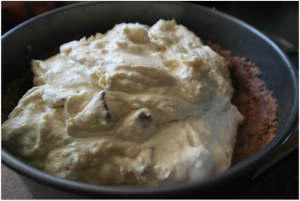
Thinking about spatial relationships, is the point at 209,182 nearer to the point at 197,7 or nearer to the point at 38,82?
the point at 38,82

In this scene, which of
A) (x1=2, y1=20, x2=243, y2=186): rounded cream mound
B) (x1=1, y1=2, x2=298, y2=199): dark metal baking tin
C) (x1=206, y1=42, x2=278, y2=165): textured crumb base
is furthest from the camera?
(x1=206, y1=42, x2=278, y2=165): textured crumb base

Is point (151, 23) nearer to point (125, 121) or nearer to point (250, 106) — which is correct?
point (250, 106)

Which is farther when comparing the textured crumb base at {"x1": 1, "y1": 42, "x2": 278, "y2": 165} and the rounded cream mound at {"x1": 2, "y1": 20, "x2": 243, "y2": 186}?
→ the textured crumb base at {"x1": 1, "y1": 42, "x2": 278, "y2": 165}

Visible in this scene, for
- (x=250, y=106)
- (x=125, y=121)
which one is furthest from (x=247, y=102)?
(x=125, y=121)

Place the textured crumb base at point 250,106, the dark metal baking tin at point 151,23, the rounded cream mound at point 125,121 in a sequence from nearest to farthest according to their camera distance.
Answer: the dark metal baking tin at point 151,23 → the rounded cream mound at point 125,121 → the textured crumb base at point 250,106

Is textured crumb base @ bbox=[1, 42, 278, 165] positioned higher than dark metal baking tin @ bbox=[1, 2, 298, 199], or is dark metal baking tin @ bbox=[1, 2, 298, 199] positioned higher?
dark metal baking tin @ bbox=[1, 2, 298, 199]

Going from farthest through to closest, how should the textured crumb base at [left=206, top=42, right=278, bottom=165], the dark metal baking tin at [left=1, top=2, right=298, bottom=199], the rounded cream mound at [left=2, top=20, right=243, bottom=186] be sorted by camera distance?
1. the textured crumb base at [left=206, top=42, right=278, bottom=165]
2. the rounded cream mound at [left=2, top=20, right=243, bottom=186]
3. the dark metal baking tin at [left=1, top=2, right=298, bottom=199]
